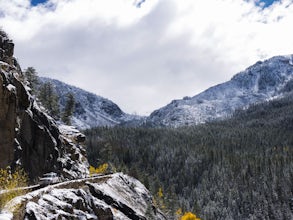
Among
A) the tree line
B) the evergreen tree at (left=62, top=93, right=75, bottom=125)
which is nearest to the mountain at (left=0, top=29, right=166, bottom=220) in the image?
the tree line

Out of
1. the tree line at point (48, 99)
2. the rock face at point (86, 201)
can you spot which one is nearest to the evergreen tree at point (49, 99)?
the tree line at point (48, 99)

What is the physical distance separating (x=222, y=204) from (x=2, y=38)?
13657 cm

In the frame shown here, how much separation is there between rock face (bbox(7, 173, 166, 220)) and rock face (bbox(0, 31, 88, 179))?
12.5 meters

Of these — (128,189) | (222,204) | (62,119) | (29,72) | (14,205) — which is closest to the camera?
(14,205)

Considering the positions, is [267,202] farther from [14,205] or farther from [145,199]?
[14,205]

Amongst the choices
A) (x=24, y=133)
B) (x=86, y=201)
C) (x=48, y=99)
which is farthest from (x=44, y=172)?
(x=48, y=99)

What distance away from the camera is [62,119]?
355 feet

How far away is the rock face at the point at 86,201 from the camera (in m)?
22.1

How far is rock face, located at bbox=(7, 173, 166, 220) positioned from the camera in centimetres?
2214

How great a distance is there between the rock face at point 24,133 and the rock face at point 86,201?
12477 millimetres

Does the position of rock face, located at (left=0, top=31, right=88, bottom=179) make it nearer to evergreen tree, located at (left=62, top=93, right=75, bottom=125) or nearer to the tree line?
the tree line

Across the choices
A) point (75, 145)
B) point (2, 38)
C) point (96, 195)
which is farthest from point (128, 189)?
point (75, 145)

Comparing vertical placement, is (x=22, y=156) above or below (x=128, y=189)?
above

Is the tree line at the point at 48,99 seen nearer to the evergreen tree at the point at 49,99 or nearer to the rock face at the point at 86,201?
the evergreen tree at the point at 49,99
